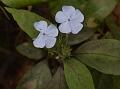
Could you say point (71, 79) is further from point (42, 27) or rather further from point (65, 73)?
point (42, 27)

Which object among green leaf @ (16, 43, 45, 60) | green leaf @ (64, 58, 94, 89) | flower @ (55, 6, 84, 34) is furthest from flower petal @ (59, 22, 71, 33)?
green leaf @ (16, 43, 45, 60)

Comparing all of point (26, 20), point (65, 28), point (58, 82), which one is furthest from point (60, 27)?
point (58, 82)

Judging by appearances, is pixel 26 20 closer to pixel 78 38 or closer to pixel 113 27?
pixel 78 38

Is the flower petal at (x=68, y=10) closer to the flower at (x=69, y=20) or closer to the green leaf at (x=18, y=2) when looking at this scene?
the flower at (x=69, y=20)

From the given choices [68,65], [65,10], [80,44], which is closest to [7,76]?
[80,44]

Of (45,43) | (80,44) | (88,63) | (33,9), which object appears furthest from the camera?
(33,9)
